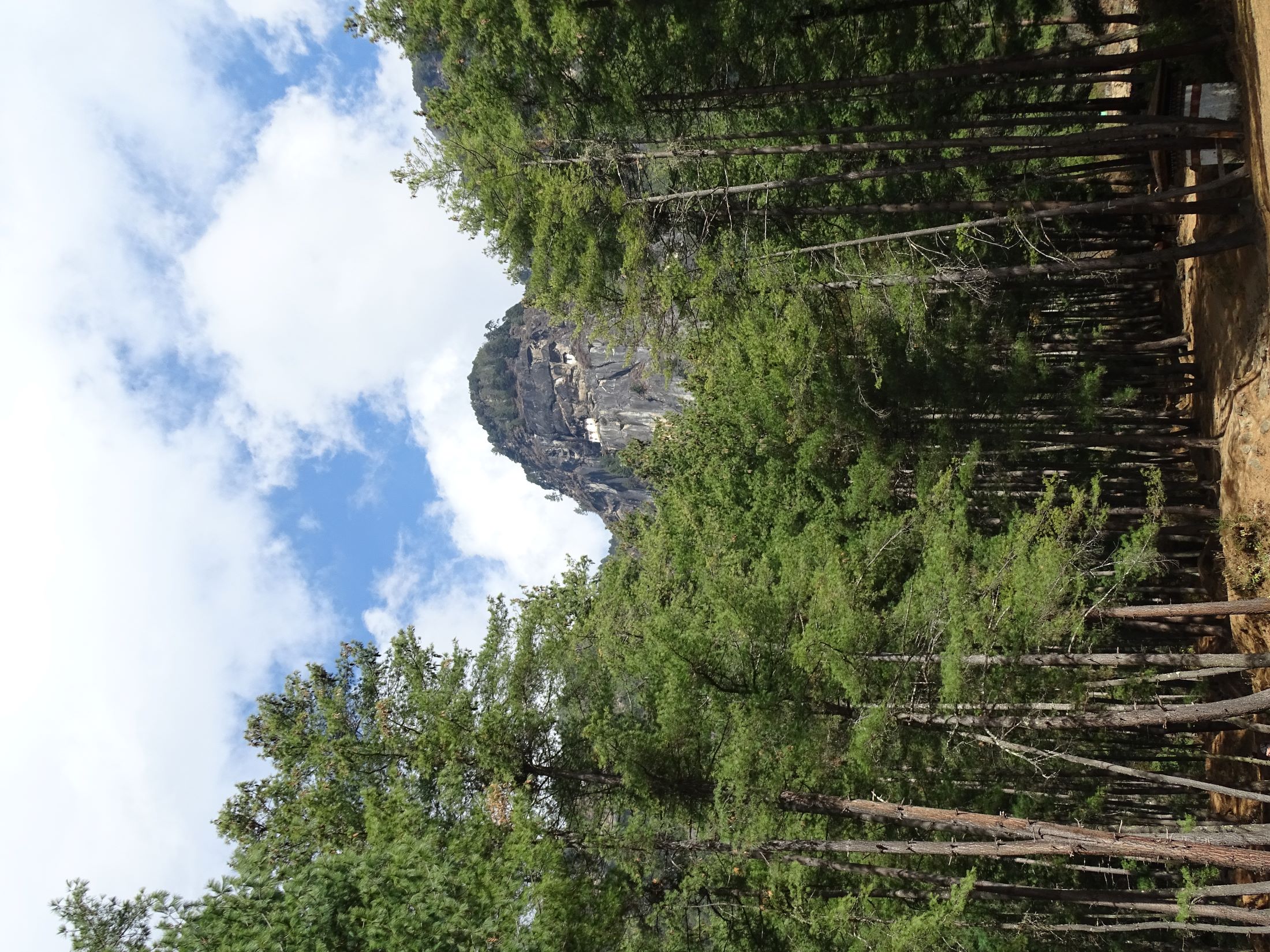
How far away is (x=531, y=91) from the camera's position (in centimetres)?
1185

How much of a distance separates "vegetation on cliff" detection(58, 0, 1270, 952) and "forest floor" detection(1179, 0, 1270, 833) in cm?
86

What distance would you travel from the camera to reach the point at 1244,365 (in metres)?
12.5

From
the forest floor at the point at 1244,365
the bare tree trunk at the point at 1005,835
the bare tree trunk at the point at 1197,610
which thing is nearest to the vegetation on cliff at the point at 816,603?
the bare tree trunk at the point at 1005,835

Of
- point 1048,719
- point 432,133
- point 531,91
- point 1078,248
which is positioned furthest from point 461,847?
point 1078,248

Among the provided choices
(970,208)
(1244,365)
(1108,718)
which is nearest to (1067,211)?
(970,208)

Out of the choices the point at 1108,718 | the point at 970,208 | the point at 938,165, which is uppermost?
the point at 970,208

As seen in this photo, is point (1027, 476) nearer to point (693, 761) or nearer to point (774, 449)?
point (774, 449)

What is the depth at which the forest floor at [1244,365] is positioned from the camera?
410 inches

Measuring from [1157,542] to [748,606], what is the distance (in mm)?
9841

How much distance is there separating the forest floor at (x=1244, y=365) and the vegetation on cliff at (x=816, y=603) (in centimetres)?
86

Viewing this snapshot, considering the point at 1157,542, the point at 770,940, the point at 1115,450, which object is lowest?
the point at 770,940

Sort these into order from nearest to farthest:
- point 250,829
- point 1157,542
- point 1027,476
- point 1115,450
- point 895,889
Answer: point 250,829 < point 895,889 < point 1157,542 < point 1115,450 < point 1027,476

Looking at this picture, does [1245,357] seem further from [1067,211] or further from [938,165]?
[938,165]

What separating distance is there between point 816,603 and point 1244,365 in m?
7.62
